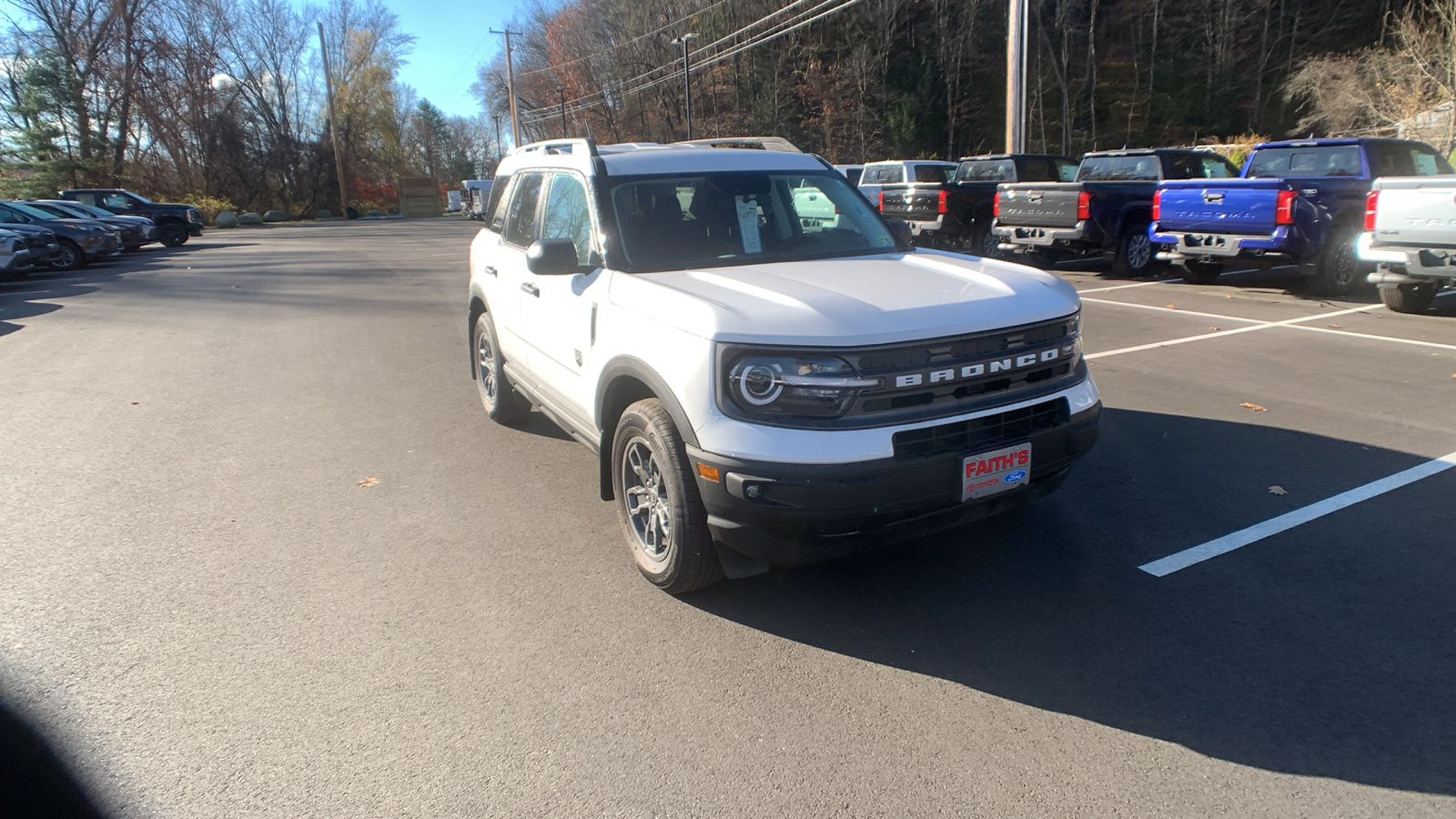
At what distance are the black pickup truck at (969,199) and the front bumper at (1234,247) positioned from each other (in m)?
3.82

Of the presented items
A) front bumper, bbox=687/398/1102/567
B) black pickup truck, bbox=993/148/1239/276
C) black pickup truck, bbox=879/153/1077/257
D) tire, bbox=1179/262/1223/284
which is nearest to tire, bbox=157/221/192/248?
black pickup truck, bbox=879/153/1077/257

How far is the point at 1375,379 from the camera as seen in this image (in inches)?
281

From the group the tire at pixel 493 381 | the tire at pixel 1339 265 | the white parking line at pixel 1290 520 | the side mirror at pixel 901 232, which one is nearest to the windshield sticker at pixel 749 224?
the side mirror at pixel 901 232

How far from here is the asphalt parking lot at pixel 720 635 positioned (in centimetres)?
277

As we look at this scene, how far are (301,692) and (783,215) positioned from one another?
3.27 metres

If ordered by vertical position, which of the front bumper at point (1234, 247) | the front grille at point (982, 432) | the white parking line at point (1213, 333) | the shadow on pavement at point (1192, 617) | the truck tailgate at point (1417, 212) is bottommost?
the shadow on pavement at point (1192, 617)

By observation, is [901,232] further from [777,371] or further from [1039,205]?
[1039,205]

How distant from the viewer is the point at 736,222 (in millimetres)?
4801

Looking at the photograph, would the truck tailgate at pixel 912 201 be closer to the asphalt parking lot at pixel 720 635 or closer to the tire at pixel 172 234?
the asphalt parking lot at pixel 720 635

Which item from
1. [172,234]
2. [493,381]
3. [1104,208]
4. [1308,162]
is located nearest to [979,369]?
[493,381]

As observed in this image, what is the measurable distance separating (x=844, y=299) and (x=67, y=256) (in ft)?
76.1

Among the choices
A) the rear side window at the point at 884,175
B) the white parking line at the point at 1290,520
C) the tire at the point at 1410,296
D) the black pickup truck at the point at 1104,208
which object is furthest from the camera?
the rear side window at the point at 884,175

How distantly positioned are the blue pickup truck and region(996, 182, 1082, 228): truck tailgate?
133 cm

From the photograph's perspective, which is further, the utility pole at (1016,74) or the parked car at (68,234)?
the parked car at (68,234)
